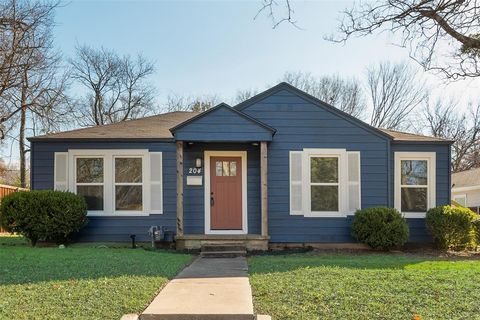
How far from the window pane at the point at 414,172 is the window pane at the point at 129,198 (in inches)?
266

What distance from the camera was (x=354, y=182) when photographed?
10.8 m

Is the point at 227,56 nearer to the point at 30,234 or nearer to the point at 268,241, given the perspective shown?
the point at 268,241

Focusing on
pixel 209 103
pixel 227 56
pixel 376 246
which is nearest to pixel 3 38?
pixel 227 56

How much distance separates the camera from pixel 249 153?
1098 cm

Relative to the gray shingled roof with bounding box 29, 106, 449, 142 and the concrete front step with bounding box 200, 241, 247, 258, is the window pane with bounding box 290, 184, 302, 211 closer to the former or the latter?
the concrete front step with bounding box 200, 241, 247, 258

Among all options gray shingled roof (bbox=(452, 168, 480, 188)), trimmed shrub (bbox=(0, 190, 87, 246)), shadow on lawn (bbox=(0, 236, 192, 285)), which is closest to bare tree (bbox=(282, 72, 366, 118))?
gray shingled roof (bbox=(452, 168, 480, 188))

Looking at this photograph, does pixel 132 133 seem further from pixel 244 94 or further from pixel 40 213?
pixel 244 94

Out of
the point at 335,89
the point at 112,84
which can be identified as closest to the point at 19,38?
the point at 112,84

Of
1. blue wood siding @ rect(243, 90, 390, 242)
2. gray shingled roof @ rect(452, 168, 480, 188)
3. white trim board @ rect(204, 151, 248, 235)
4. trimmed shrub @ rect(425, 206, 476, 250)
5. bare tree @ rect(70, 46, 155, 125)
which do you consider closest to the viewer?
trimmed shrub @ rect(425, 206, 476, 250)

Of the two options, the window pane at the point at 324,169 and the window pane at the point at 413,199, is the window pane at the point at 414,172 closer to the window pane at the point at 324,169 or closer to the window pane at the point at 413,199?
the window pane at the point at 413,199

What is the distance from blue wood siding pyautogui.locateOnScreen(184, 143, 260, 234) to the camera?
35.7ft

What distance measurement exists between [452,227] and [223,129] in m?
5.85

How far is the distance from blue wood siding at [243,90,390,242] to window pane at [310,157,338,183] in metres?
0.36

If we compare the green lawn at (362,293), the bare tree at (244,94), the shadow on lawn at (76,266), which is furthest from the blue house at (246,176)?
the bare tree at (244,94)
